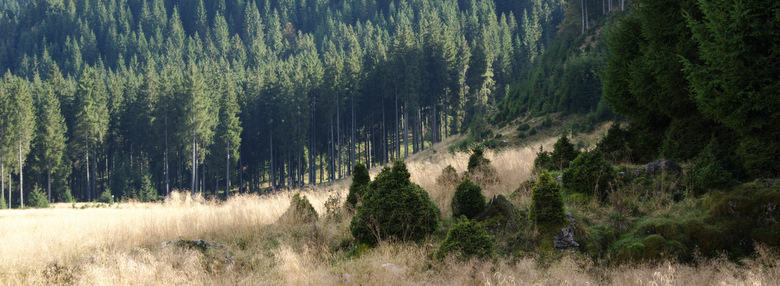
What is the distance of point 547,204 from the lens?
8414mm

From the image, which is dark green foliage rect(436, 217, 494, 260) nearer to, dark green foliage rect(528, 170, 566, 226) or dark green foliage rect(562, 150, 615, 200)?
dark green foliage rect(528, 170, 566, 226)

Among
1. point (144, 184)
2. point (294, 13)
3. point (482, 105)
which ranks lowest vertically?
point (144, 184)

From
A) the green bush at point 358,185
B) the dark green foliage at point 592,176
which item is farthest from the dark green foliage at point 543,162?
the green bush at point 358,185

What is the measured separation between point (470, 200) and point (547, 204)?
5.45 feet

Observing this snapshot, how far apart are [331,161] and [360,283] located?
5250 centimetres

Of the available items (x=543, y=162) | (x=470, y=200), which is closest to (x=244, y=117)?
(x=543, y=162)

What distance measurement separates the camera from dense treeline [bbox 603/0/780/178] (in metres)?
8.33

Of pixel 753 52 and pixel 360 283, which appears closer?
pixel 360 283

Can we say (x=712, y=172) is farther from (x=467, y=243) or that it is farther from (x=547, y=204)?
(x=467, y=243)

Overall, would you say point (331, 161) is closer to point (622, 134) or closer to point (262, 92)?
point (262, 92)

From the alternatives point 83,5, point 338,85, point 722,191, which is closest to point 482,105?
point 338,85

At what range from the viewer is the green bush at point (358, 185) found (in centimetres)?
1173

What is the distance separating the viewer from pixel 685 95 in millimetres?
11000

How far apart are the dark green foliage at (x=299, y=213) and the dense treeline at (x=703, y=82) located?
7867 mm
